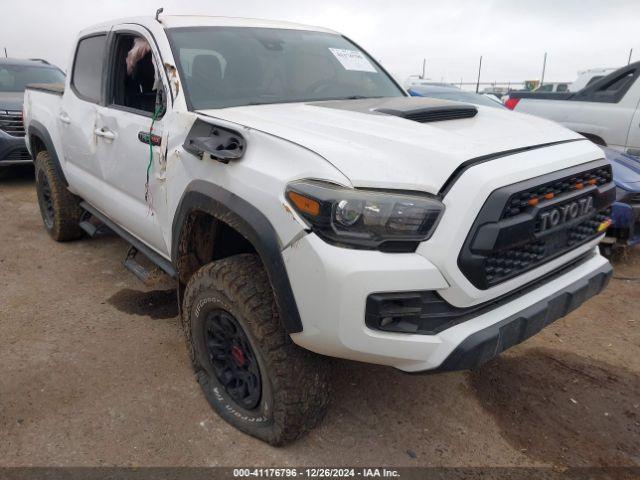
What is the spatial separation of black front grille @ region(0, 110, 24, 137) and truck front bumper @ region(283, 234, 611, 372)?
7021 millimetres

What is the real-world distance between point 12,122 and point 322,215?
23.6 feet

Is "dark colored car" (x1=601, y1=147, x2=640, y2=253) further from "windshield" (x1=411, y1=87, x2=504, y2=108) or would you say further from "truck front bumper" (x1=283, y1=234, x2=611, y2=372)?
"windshield" (x1=411, y1=87, x2=504, y2=108)

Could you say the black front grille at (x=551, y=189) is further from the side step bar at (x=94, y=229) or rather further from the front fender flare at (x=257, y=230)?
the side step bar at (x=94, y=229)

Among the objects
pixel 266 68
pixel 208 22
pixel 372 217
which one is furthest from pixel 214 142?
pixel 208 22

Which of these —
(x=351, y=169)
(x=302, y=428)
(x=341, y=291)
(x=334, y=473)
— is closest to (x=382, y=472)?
(x=334, y=473)

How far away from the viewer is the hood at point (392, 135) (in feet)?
5.98

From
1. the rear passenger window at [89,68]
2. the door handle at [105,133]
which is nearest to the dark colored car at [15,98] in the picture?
the rear passenger window at [89,68]

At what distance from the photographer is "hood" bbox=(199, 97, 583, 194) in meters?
1.82

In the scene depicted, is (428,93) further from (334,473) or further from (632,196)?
(334,473)

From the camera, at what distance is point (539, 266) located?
82.3 inches

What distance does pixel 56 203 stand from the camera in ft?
15.1

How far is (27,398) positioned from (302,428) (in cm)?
148

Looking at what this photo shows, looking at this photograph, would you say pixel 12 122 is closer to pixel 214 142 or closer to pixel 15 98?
pixel 15 98

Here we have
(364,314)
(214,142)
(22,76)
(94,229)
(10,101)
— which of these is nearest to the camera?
(364,314)
